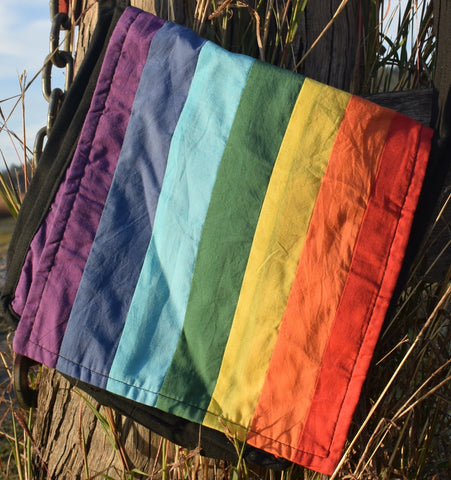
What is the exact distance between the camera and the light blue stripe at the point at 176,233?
1.28 m

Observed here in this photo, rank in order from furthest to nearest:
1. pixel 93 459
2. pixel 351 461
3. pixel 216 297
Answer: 1. pixel 93 459
2. pixel 351 461
3. pixel 216 297

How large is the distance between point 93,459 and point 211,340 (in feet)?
2.06

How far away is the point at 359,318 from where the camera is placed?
1.27 meters

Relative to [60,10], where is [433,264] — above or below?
below

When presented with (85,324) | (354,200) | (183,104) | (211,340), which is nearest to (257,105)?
(183,104)

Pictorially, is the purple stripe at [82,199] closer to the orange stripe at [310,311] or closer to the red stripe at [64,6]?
the red stripe at [64,6]

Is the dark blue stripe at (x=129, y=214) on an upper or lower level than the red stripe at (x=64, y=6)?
lower

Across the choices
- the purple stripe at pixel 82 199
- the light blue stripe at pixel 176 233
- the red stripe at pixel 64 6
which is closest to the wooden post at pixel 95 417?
the red stripe at pixel 64 6

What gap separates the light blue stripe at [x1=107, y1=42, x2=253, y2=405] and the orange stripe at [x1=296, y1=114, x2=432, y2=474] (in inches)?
15.3

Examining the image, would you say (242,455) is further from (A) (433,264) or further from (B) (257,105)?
(B) (257,105)

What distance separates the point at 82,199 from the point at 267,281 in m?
0.51

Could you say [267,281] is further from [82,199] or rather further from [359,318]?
[82,199]

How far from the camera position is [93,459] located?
1562mm

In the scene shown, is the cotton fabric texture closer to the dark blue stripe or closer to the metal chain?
the dark blue stripe
